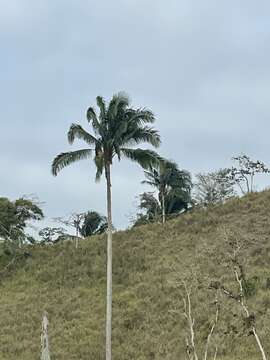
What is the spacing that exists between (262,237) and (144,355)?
13708mm

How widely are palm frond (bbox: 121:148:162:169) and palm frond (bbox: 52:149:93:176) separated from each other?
57.7 inches

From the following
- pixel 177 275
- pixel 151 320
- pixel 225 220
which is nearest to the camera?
pixel 151 320

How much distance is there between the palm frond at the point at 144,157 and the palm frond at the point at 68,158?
1.47 meters

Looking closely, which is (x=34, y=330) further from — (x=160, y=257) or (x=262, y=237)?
(x=262, y=237)

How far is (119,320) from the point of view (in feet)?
109

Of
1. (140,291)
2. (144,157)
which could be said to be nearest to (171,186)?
(140,291)

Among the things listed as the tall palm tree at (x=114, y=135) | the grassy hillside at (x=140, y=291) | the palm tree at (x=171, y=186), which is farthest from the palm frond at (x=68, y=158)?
the palm tree at (x=171, y=186)

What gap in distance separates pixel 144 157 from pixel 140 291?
9.94m

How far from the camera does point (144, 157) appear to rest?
2844 cm

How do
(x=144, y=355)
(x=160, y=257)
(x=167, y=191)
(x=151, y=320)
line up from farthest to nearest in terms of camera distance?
(x=167, y=191), (x=160, y=257), (x=151, y=320), (x=144, y=355)

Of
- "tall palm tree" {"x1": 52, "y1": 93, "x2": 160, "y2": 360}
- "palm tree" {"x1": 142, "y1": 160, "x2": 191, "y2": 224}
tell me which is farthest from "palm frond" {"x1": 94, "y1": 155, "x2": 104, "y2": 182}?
"palm tree" {"x1": 142, "y1": 160, "x2": 191, "y2": 224}

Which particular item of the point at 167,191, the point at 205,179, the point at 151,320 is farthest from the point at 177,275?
the point at 205,179

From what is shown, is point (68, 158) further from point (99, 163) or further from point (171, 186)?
point (171, 186)

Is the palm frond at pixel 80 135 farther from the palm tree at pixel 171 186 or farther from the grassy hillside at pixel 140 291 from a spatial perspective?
the palm tree at pixel 171 186
